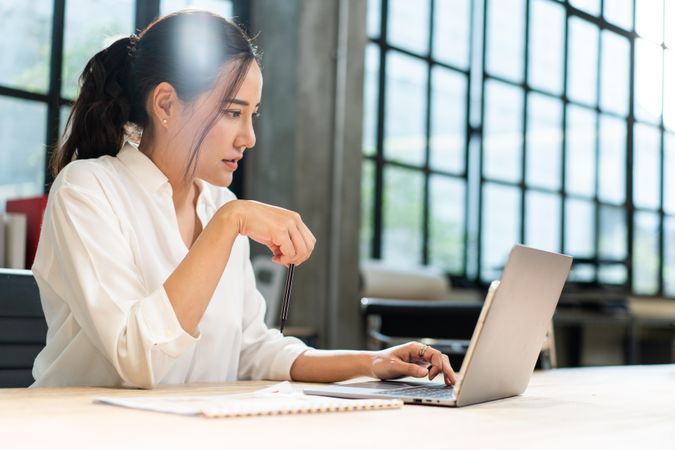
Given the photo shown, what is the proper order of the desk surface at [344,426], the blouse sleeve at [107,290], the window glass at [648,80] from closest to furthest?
the desk surface at [344,426] → the blouse sleeve at [107,290] → the window glass at [648,80]

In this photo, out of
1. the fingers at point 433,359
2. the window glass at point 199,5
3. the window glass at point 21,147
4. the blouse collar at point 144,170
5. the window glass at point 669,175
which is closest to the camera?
the fingers at point 433,359

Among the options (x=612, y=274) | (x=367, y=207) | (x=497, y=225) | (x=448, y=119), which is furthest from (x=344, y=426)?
(x=612, y=274)

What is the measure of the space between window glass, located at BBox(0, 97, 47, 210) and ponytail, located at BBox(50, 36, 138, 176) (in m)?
2.56

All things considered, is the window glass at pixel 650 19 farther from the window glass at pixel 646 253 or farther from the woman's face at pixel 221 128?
the woman's face at pixel 221 128

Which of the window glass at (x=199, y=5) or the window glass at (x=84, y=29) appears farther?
the window glass at (x=199, y=5)

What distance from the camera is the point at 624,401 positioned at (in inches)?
51.9

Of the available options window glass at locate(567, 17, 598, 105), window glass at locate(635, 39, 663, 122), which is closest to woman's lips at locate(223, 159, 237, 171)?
window glass at locate(567, 17, 598, 105)

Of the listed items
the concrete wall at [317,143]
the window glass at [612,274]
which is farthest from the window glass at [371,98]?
the window glass at [612,274]

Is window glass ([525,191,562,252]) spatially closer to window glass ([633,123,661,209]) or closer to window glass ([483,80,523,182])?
window glass ([483,80,523,182])

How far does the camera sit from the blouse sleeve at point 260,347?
1.74m

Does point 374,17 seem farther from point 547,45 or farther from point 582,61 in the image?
point 582,61

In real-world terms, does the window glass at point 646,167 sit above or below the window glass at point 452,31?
below

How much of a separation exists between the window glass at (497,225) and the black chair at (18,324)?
5.38 meters

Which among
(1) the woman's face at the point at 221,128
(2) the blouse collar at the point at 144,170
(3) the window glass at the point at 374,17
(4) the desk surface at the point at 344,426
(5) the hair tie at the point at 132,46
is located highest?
(3) the window glass at the point at 374,17
